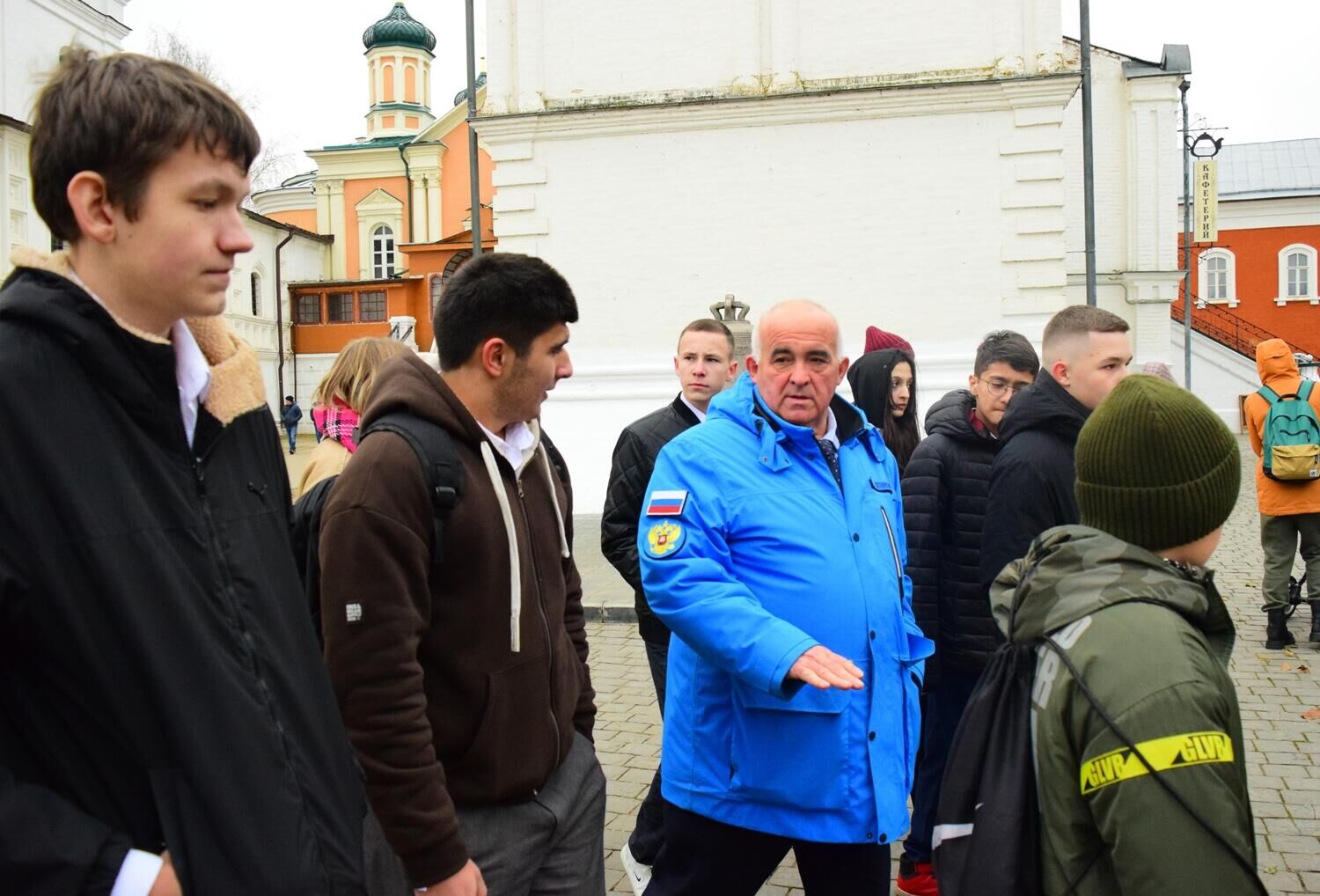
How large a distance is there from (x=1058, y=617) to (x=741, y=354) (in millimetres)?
5707

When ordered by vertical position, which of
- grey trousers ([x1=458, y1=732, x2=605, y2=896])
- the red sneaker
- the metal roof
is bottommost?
the red sneaker

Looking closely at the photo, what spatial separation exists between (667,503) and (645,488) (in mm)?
1725

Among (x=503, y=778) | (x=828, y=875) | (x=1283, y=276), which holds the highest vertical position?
(x=1283, y=276)

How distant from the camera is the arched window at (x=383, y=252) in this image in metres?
52.0

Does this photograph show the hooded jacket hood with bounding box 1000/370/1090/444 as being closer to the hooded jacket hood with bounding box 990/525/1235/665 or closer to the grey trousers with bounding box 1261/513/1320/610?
the hooded jacket hood with bounding box 990/525/1235/665

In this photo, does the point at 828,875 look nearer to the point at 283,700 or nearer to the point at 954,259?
the point at 283,700

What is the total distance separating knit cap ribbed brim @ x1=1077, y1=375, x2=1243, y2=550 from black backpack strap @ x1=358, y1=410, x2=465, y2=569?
4.15ft

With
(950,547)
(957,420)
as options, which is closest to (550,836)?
(950,547)

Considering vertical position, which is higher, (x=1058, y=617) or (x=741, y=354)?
(x=741, y=354)

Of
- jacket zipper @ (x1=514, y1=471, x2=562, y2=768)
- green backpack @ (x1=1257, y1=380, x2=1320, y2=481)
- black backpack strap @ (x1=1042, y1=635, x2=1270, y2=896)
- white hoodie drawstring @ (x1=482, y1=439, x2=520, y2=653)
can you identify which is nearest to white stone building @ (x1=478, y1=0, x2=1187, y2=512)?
green backpack @ (x1=1257, y1=380, x2=1320, y2=481)

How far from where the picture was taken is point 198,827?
149cm

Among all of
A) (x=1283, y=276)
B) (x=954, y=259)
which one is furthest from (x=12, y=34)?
(x=1283, y=276)

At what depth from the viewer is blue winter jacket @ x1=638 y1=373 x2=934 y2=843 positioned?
2740 mm

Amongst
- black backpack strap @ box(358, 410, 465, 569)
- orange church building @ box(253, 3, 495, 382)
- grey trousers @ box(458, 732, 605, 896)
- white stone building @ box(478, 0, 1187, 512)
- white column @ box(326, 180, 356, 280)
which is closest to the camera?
black backpack strap @ box(358, 410, 465, 569)
